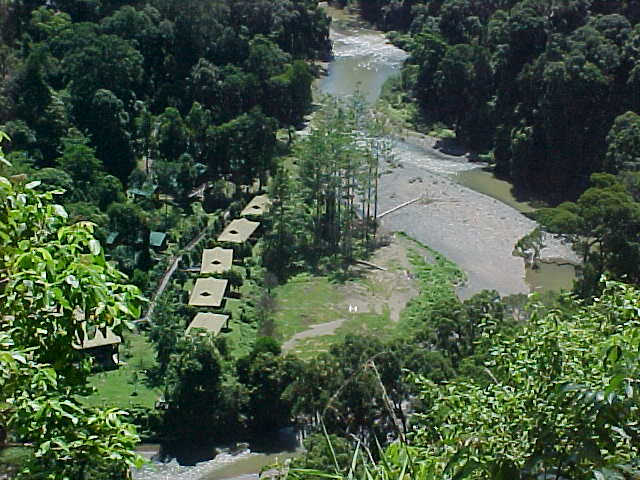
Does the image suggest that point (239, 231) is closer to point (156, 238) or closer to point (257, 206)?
point (257, 206)

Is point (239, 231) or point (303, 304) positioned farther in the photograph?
point (239, 231)

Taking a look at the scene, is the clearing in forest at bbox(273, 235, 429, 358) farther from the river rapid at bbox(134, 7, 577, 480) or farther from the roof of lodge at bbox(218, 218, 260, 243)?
the roof of lodge at bbox(218, 218, 260, 243)

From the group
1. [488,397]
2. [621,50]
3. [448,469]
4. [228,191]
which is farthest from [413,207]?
[448,469]

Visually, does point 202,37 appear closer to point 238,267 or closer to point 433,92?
point 433,92

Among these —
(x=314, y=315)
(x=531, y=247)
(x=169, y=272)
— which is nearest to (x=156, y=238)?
(x=169, y=272)

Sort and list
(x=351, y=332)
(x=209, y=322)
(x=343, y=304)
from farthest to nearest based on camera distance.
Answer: (x=343, y=304)
(x=351, y=332)
(x=209, y=322)
